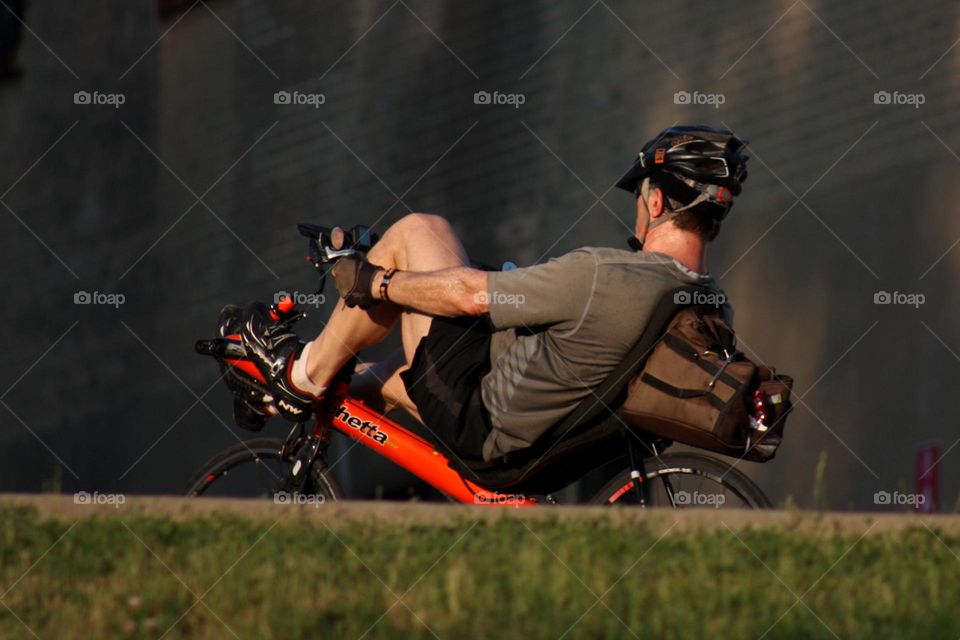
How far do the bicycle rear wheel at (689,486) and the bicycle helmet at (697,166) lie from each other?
2.48 ft

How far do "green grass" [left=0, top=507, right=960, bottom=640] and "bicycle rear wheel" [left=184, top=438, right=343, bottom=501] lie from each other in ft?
3.40

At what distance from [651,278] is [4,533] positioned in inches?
76.9

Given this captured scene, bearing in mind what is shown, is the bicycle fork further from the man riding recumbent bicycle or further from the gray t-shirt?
the gray t-shirt

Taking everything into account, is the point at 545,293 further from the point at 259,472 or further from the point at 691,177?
the point at 259,472

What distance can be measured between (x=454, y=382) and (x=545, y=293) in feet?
1.76

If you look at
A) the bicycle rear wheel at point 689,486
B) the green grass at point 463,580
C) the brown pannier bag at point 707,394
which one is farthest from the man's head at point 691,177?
the green grass at point 463,580

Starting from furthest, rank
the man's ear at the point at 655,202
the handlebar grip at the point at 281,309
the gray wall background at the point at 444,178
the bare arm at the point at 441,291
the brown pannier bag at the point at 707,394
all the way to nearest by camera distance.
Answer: the gray wall background at the point at 444,178 < the handlebar grip at the point at 281,309 < the man's ear at the point at 655,202 < the bare arm at the point at 441,291 < the brown pannier bag at the point at 707,394

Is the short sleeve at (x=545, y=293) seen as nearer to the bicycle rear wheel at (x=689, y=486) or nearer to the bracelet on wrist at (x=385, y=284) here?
the bracelet on wrist at (x=385, y=284)

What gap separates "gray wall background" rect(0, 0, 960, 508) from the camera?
8.17 meters

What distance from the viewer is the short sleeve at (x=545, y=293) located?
18.0ft

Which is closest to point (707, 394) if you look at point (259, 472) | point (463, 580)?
point (463, 580)

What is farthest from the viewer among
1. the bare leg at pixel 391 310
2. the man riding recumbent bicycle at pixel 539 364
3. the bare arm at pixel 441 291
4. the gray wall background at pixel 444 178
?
the gray wall background at pixel 444 178

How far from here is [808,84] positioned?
834 centimetres

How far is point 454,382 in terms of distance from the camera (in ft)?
19.2
